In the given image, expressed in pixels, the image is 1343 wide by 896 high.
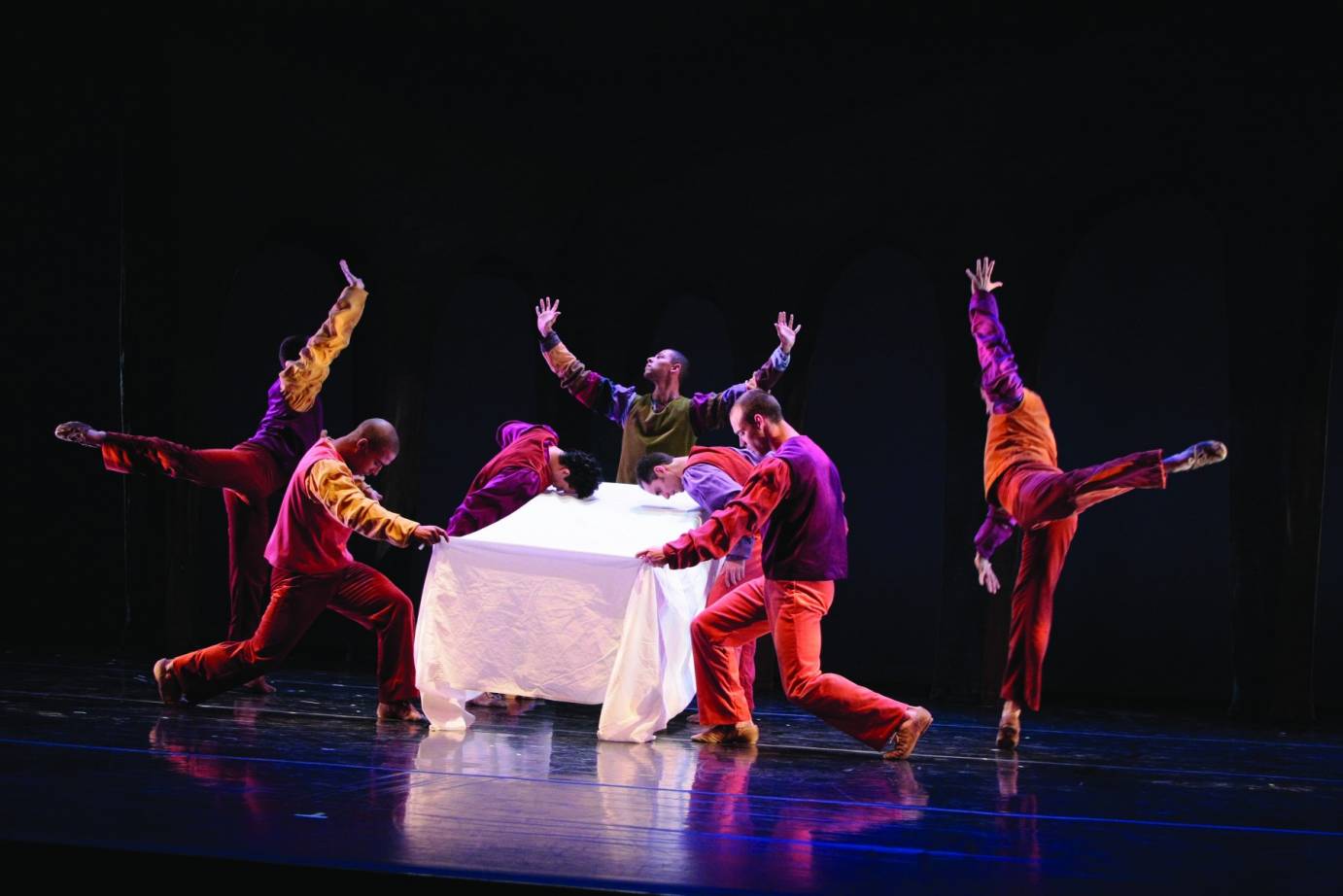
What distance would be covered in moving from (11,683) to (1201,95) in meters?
6.02

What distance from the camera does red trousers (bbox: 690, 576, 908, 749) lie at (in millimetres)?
3920

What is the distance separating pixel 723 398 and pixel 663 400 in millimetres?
347

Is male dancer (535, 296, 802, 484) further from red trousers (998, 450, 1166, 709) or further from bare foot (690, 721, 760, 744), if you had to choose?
bare foot (690, 721, 760, 744)

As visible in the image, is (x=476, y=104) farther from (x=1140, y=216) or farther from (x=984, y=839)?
(x=984, y=839)

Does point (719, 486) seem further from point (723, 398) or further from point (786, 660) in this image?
point (723, 398)

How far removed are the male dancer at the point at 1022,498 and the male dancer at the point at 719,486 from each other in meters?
0.90

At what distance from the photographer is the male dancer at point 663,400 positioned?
5.86m

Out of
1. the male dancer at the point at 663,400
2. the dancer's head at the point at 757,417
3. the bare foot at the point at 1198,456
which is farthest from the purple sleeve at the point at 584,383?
the bare foot at the point at 1198,456

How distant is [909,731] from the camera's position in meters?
3.92

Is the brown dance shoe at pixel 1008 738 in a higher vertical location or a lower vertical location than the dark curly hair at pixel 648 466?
lower

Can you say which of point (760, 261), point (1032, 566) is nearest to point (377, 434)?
point (1032, 566)

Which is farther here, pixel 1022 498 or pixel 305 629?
pixel 305 629

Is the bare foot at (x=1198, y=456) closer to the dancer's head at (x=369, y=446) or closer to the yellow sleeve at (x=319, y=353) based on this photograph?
the dancer's head at (x=369, y=446)

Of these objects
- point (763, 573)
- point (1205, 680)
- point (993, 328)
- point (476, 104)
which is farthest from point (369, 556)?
point (1205, 680)
